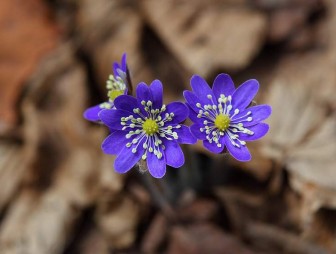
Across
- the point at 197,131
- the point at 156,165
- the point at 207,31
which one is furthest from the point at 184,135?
the point at 207,31

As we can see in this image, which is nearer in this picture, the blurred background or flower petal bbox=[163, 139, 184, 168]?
flower petal bbox=[163, 139, 184, 168]

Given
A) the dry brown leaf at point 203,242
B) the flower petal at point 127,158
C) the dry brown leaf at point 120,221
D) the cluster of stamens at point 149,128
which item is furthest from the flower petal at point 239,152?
the dry brown leaf at point 120,221

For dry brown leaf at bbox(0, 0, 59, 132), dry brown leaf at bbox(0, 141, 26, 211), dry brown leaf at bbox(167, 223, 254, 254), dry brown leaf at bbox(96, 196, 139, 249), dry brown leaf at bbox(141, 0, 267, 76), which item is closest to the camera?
dry brown leaf at bbox(167, 223, 254, 254)

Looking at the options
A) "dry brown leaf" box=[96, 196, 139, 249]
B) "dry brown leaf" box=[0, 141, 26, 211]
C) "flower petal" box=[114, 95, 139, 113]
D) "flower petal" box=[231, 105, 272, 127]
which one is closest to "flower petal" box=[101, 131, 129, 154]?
"flower petal" box=[114, 95, 139, 113]

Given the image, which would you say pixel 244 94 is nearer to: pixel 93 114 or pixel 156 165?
pixel 156 165

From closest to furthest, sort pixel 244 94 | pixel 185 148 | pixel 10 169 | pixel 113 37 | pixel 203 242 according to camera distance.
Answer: pixel 244 94, pixel 203 242, pixel 185 148, pixel 10 169, pixel 113 37

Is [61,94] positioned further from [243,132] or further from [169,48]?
[243,132]

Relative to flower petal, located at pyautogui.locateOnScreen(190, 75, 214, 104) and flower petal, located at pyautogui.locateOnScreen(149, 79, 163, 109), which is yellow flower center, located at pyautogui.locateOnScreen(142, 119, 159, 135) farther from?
flower petal, located at pyautogui.locateOnScreen(190, 75, 214, 104)
